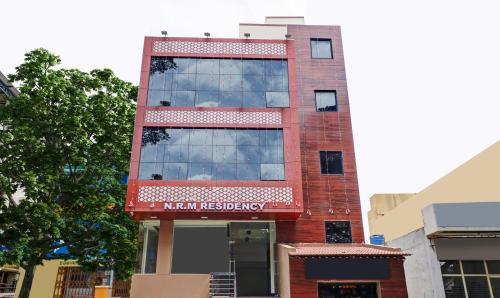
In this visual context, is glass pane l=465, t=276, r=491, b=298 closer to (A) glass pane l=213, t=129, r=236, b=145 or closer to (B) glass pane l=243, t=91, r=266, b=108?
(A) glass pane l=213, t=129, r=236, b=145

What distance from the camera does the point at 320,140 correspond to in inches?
998

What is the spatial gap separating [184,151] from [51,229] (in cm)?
827

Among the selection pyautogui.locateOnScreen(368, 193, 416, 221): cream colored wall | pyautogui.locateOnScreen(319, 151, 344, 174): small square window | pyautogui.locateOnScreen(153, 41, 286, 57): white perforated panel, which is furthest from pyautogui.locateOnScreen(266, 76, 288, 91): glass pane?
pyautogui.locateOnScreen(368, 193, 416, 221): cream colored wall

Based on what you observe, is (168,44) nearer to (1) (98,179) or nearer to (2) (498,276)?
(1) (98,179)

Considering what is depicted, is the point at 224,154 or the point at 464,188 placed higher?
the point at 464,188

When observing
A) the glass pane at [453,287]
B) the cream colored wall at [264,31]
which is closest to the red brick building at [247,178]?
the glass pane at [453,287]

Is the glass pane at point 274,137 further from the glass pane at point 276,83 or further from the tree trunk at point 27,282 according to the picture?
the tree trunk at point 27,282

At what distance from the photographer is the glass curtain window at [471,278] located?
56.1 ft

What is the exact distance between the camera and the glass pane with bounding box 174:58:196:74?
24000mm

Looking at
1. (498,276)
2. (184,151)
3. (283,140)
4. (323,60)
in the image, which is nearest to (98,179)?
(184,151)

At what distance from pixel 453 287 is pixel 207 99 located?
1679 cm

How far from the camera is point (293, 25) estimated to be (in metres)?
28.2

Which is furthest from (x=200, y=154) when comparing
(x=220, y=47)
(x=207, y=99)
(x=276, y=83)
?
(x=220, y=47)

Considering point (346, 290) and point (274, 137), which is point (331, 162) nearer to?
point (274, 137)
